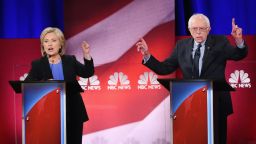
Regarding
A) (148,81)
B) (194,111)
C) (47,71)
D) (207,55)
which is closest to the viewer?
(194,111)

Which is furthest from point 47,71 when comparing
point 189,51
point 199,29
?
point 199,29

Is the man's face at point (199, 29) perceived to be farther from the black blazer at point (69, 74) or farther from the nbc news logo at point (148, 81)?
the nbc news logo at point (148, 81)

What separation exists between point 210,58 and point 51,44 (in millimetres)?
1461

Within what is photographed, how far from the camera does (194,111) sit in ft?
12.8

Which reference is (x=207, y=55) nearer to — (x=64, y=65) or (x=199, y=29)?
(x=199, y=29)

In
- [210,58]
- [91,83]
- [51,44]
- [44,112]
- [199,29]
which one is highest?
[199,29]

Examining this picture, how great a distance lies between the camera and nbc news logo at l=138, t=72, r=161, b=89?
239 inches

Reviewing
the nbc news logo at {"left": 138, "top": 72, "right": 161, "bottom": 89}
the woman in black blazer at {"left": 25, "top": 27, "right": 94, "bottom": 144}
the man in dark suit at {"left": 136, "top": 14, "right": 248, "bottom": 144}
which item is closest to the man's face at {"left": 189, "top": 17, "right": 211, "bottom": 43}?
the man in dark suit at {"left": 136, "top": 14, "right": 248, "bottom": 144}

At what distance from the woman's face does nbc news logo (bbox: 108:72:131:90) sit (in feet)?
5.16

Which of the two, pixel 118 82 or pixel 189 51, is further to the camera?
pixel 118 82

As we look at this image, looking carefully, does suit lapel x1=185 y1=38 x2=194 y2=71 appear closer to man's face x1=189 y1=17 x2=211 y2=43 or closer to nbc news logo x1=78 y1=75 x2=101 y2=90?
man's face x1=189 y1=17 x2=211 y2=43

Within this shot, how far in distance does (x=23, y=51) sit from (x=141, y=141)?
71.3 inches

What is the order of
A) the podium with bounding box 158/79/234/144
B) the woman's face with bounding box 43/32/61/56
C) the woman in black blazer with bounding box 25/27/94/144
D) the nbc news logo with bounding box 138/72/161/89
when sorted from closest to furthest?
the podium with bounding box 158/79/234/144
the woman in black blazer with bounding box 25/27/94/144
the woman's face with bounding box 43/32/61/56
the nbc news logo with bounding box 138/72/161/89

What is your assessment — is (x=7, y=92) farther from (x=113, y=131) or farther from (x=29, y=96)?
(x=29, y=96)
